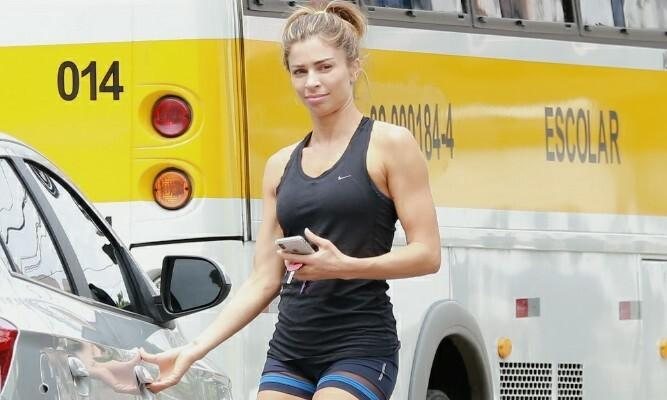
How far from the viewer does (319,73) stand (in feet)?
17.5

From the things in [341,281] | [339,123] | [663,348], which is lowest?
[663,348]

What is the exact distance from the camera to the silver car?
13.5 feet

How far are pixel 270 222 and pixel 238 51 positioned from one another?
294 cm

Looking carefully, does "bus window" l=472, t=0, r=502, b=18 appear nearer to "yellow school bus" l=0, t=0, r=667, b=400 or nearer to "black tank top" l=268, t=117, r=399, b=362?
"yellow school bus" l=0, t=0, r=667, b=400

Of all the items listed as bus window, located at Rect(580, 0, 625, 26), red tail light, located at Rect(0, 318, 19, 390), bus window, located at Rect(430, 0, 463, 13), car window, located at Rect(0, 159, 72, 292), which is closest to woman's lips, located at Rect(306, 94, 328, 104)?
car window, located at Rect(0, 159, 72, 292)

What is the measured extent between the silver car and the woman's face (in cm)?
58

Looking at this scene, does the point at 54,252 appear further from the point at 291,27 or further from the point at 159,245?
the point at 159,245

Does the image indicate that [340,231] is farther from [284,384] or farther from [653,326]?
[653,326]

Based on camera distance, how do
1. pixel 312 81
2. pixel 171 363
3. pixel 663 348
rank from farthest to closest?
1. pixel 663 348
2. pixel 312 81
3. pixel 171 363

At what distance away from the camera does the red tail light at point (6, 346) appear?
3928mm

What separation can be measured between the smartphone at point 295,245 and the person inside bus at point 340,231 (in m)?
0.12

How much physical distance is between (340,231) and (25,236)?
2.97 feet

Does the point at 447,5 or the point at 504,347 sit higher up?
the point at 447,5

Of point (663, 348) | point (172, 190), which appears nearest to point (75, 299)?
point (172, 190)
